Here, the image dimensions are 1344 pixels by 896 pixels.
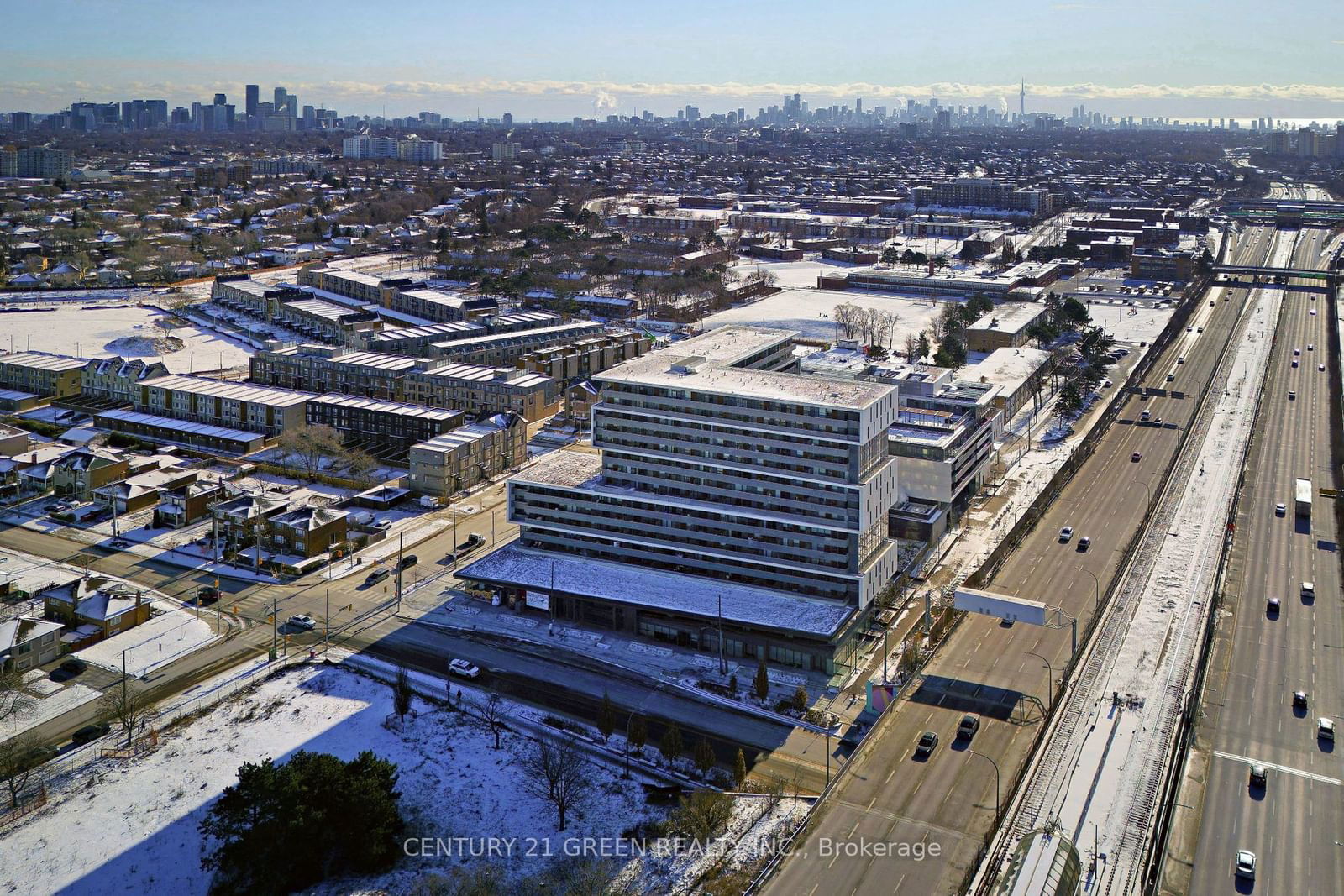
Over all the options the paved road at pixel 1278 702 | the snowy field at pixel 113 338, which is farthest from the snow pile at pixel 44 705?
the snowy field at pixel 113 338

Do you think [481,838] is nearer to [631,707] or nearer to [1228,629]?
[631,707]

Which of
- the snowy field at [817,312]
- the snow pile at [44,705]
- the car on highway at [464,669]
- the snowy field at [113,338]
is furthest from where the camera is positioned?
the snowy field at [817,312]

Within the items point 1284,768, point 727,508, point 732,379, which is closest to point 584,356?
point 732,379

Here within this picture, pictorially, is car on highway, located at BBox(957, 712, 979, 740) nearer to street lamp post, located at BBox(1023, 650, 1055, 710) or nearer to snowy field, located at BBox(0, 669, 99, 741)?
street lamp post, located at BBox(1023, 650, 1055, 710)

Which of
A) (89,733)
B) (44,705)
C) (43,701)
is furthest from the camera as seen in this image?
(43,701)

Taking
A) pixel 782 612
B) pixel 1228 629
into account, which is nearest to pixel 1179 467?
pixel 1228 629

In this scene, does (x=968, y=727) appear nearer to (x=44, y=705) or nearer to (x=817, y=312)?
(x=44, y=705)

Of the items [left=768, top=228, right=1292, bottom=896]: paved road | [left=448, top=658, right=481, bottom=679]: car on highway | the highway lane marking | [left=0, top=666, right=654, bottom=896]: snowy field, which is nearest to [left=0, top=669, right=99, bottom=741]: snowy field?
[left=0, top=666, right=654, bottom=896]: snowy field

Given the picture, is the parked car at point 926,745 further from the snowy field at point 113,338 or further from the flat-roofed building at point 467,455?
the snowy field at point 113,338
